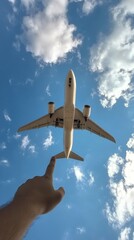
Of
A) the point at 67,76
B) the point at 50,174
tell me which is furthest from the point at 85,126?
the point at 50,174

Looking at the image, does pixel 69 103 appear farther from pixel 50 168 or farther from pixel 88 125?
pixel 50 168

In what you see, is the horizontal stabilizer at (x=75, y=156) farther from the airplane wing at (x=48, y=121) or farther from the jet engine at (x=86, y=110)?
the jet engine at (x=86, y=110)

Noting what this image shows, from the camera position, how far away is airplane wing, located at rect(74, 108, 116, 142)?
154ft

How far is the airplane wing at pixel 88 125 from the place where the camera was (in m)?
46.9

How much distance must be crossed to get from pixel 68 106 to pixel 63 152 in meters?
11.5

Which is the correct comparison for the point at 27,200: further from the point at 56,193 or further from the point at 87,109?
the point at 87,109

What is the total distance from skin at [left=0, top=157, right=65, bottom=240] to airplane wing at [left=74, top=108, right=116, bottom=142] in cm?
4307

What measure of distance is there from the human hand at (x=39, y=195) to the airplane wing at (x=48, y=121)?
141 ft

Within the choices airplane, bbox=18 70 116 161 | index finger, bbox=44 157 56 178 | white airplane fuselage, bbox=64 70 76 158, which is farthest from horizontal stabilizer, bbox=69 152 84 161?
index finger, bbox=44 157 56 178

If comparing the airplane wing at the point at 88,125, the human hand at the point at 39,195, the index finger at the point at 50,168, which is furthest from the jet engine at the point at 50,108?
the human hand at the point at 39,195

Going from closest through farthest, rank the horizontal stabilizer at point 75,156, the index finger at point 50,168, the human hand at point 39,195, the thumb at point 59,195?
the human hand at point 39,195, the thumb at point 59,195, the index finger at point 50,168, the horizontal stabilizer at point 75,156

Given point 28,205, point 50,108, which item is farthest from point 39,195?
point 50,108

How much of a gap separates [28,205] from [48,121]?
45762 millimetres

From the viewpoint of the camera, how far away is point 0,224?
8.12ft
